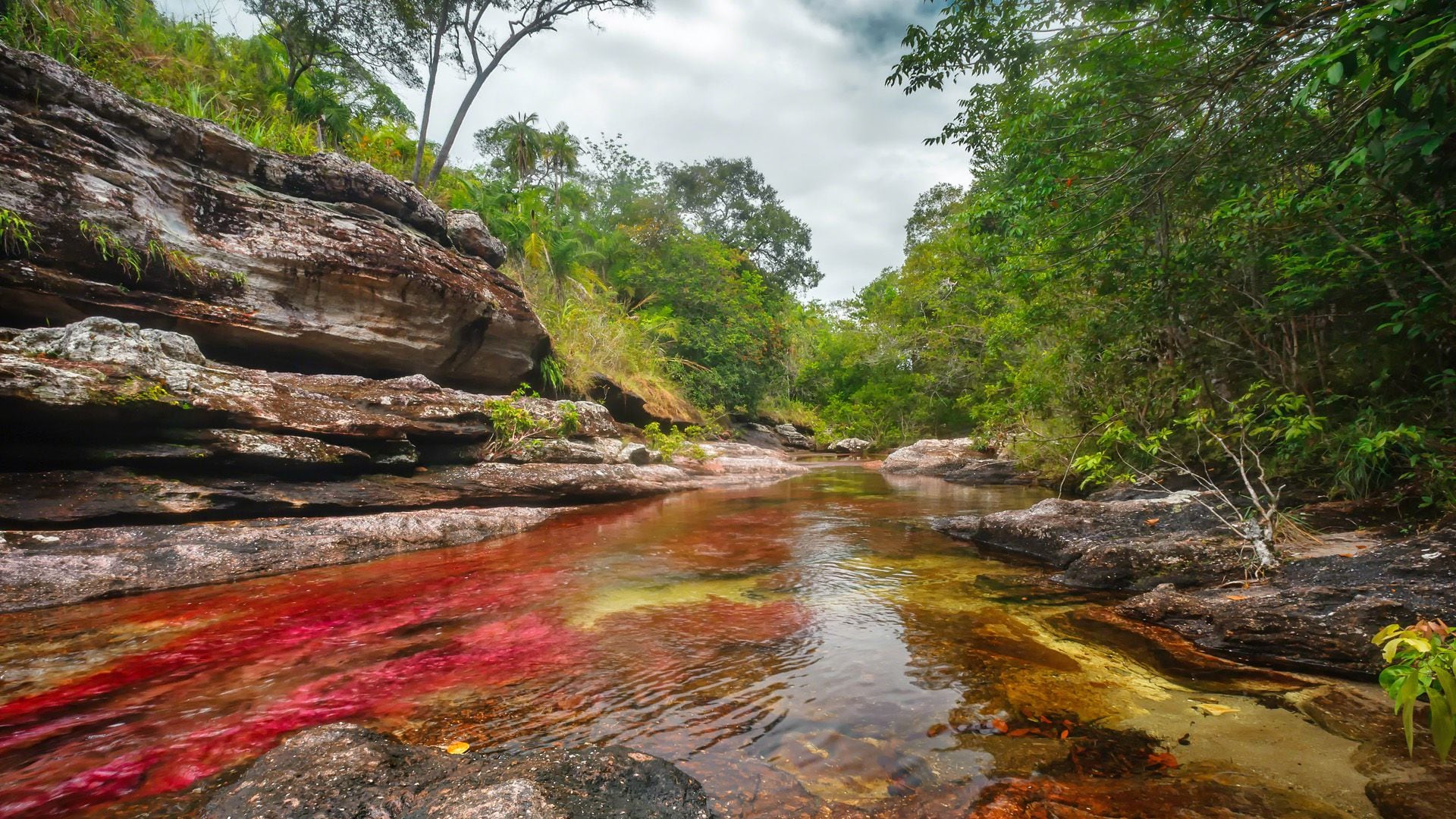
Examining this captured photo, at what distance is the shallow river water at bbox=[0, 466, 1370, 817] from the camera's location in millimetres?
2006

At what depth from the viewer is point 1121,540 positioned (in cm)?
493

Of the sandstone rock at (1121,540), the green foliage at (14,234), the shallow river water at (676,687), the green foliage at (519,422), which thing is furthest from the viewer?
the green foliage at (519,422)

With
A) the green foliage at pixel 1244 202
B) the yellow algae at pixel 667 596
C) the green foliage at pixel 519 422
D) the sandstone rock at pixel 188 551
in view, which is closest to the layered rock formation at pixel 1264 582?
the green foliage at pixel 1244 202

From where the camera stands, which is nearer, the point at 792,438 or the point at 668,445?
the point at 668,445

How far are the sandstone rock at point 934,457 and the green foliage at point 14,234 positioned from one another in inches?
666

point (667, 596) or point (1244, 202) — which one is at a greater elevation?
point (1244, 202)

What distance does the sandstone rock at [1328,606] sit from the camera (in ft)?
8.90

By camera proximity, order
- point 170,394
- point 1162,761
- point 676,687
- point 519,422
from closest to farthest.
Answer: point 1162,761 < point 676,687 < point 170,394 < point 519,422

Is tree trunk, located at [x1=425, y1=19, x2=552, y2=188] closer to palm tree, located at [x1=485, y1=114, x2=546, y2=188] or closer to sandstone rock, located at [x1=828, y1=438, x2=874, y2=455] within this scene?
palm tree, located at [x1=485, y1=114, x2=546, y2=188]

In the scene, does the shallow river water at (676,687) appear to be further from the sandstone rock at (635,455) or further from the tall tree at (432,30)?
the tall tree at (432,30)

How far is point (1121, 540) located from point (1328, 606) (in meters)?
1.99

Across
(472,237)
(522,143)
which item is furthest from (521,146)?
(472,237)

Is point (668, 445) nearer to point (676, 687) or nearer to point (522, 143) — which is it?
point (676, 687)

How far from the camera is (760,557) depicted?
18.7 ft
